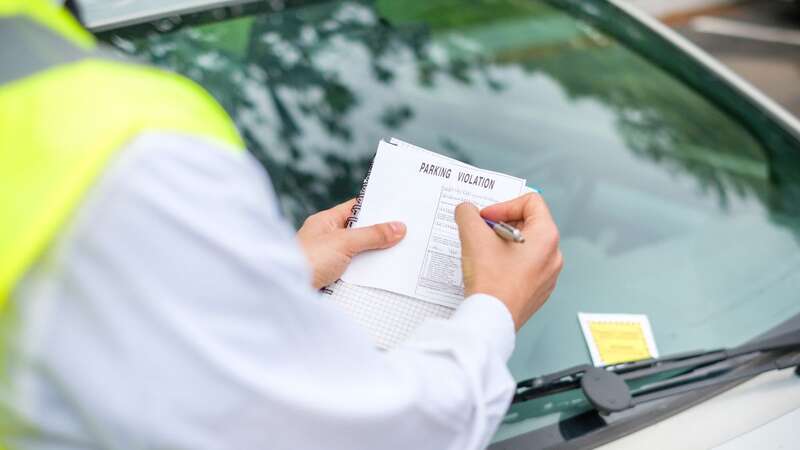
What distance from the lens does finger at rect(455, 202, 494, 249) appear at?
107 cm

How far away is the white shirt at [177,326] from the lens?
1.73ft

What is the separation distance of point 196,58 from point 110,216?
137 centimetres

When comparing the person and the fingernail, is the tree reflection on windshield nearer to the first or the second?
the fingernail

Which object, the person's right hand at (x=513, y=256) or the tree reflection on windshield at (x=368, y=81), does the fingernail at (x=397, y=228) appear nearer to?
the person's right hand at (x=513, y=256)

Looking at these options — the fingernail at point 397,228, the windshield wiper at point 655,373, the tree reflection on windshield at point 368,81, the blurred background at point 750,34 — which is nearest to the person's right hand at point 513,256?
the fingernail at point 397,228

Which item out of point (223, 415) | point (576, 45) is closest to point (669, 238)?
point (576, 45)

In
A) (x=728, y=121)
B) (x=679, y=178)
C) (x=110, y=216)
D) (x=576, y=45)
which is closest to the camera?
(x=110, y=216)

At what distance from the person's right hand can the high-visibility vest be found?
1.56 feet

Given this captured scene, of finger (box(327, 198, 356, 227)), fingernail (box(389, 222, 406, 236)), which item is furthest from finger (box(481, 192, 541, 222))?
finger (box(327, 198, 356, 227))

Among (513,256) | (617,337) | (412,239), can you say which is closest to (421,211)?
(412,239)

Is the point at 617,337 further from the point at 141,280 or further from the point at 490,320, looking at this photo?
the point at 141,280

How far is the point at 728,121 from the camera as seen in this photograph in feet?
6.78

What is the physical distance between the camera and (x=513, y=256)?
102 centimetres

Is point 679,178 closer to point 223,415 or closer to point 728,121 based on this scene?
point 728,121
